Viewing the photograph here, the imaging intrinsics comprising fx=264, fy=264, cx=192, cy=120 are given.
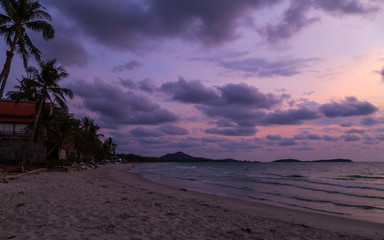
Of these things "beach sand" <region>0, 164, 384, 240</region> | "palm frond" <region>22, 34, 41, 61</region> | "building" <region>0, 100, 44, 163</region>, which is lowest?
"beach sand" <region>0, 164, 384, 240</region>

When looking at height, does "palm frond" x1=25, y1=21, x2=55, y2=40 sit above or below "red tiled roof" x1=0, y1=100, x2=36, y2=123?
above

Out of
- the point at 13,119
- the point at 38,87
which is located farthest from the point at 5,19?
the point at 13,119

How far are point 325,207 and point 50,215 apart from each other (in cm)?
1282

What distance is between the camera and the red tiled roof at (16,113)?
27.4 m

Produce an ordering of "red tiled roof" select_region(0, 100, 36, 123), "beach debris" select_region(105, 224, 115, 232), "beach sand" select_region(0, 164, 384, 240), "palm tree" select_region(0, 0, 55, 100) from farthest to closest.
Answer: "red tiled roof" select_region(0, 100, 36, 123) < "palm tree" select_region(0, 0, 55, 100) < "beach debris" select_region(105, 224, 115, 232) < "beach sand" select_region(0, 164, 384, 240)

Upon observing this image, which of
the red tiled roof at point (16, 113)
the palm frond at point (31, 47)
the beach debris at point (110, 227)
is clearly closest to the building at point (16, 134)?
the red tiled roof at point (16, 113)

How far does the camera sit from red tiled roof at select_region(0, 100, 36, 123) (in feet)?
89.8

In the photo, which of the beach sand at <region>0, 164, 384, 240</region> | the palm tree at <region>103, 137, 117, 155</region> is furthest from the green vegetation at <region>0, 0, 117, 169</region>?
the palm tree at <region>103, 137, 117, 155</region>

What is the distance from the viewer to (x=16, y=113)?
93.8 ft

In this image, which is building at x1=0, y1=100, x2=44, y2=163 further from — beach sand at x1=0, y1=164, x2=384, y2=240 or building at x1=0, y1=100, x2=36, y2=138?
beach sand at x1=0, y1=164, x2=384, y2=240

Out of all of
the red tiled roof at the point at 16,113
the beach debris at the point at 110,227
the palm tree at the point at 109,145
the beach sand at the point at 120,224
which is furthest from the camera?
the palm tree at the point at 109,145

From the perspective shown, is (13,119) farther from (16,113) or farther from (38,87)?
(38,87)

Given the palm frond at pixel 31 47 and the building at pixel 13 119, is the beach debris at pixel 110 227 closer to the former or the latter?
the palm frond at pixel 31 47

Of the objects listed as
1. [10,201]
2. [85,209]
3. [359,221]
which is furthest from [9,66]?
[359,221]
